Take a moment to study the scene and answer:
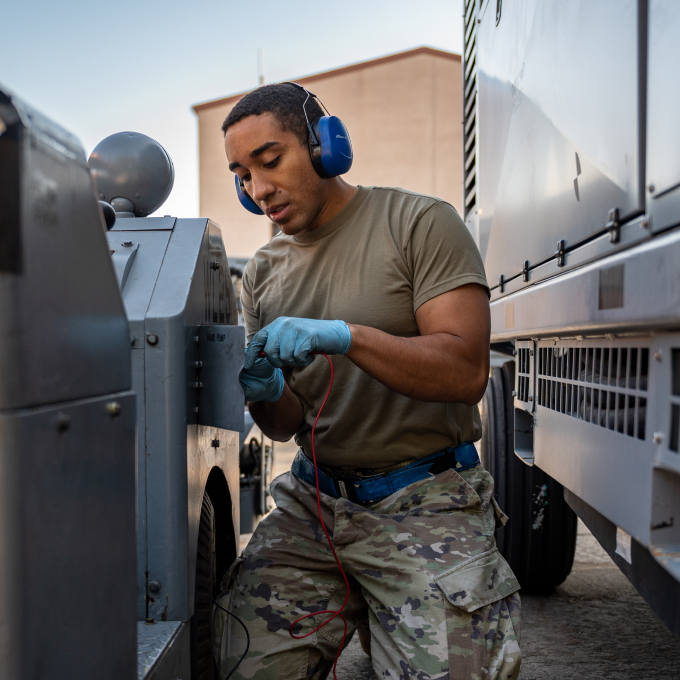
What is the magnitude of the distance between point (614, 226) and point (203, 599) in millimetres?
1240

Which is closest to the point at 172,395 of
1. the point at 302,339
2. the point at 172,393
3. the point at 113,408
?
the point at 172,393

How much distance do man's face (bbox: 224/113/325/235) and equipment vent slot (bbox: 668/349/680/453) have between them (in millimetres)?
1127

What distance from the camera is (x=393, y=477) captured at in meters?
1.89

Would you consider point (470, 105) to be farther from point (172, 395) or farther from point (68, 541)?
point (68, 541)

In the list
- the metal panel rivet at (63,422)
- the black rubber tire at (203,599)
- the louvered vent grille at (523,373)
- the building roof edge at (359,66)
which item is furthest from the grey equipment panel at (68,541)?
the building roof edge at (359,66)

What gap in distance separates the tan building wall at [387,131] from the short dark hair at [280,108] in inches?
513

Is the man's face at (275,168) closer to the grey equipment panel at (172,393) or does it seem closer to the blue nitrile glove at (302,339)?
the grey equipment panel at (172,393)

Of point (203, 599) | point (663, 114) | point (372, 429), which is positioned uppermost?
point (663, 114)

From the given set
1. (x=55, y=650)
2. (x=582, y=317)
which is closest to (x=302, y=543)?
(x=582, y=317)

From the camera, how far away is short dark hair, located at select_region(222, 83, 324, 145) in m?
1.85

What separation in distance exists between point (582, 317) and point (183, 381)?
2.63 ft

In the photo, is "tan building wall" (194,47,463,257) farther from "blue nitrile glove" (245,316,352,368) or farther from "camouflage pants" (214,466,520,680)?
"blue nitrile glove" (245,316,352,368)

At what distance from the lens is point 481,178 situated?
10.1 feet

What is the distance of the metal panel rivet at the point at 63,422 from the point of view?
799mm
